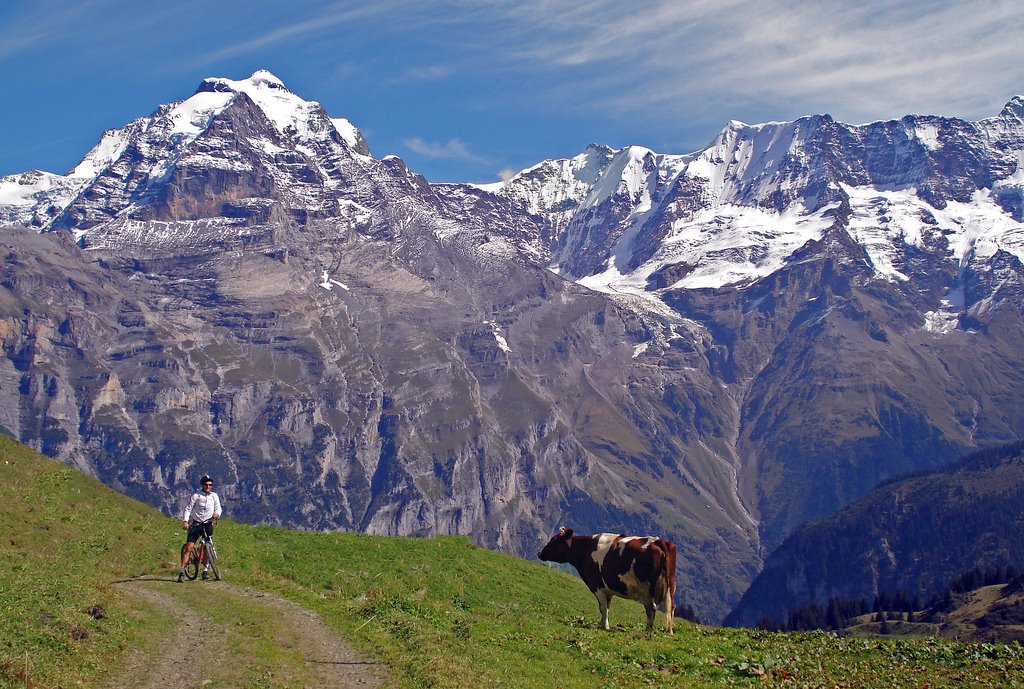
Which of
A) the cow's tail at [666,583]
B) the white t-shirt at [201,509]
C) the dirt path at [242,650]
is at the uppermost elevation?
the white t-shirt at [201,509]

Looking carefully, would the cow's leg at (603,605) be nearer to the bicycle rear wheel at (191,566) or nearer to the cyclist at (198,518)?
the cyclist at (198,518)

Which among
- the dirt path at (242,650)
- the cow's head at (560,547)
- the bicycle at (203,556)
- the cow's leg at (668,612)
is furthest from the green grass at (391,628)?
the cow's head at (560,547)

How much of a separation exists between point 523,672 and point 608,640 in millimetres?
6161

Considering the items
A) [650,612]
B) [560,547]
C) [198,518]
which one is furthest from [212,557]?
[650,612]

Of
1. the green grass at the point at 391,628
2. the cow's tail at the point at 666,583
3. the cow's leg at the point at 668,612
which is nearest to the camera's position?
the green grass at the point at 391,628

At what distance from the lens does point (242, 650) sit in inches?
1167

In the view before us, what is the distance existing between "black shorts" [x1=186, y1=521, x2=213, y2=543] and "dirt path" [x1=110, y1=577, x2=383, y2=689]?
3.03 meters

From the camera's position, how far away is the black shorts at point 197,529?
40.6 meters

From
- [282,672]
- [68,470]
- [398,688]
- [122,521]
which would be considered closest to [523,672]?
[398,688]

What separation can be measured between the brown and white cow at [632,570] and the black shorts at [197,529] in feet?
47.1

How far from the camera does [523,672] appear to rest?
30516 mm

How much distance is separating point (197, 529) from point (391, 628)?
11450 mm

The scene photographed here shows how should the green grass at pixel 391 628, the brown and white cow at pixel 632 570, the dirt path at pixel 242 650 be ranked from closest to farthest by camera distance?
the dirt path at pixel 242 650, the green grass at pixel 391 628, the brown and white cow at pixel 632 570

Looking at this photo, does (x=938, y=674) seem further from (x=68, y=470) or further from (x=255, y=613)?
(x=68, y=470)
